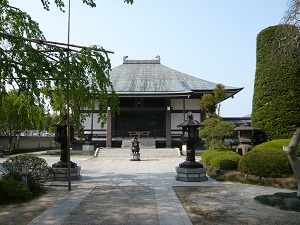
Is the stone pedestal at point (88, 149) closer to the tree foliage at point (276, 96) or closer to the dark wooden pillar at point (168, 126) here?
the dark wooden pillar at point (168, 126)

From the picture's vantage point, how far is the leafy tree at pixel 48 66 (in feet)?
17.6

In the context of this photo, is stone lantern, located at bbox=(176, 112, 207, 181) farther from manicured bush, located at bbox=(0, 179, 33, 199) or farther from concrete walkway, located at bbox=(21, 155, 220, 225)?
manicured bush, located at bbox=(0, 179, 33, 199)

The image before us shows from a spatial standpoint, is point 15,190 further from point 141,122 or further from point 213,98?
point 141,122

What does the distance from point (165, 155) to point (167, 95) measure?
5561mm

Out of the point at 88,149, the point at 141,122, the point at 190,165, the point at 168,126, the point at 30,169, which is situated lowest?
the point at 88,149

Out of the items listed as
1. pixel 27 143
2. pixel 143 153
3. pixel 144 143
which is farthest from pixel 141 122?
pixel 27 143

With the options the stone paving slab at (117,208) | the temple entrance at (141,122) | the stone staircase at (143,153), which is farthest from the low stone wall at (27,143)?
the stone paving slab at (117,208)

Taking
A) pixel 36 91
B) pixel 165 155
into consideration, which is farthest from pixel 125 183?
pixel 165 155

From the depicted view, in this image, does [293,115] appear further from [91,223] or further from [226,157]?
[91,223]

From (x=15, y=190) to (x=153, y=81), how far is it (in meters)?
22.9

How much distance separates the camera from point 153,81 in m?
29.2

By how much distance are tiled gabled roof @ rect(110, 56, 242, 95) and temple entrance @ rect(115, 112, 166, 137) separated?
299cm

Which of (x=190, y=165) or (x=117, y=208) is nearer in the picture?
(x=117, y=208)

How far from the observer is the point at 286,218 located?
566cm
